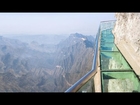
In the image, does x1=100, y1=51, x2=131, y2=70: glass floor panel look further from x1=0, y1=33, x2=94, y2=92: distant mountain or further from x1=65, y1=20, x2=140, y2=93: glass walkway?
x1=0, y1=33, x2=94, y2=92: distant mountain

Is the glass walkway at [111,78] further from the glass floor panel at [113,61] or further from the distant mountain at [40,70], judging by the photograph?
the distant mountain at [40,70]

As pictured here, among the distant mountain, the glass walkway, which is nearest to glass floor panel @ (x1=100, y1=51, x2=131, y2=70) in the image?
the glass walkway

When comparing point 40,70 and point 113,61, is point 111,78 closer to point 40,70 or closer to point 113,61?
point 113,61

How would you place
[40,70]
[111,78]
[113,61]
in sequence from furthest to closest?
[40,70] → [113,61] → [111,78]

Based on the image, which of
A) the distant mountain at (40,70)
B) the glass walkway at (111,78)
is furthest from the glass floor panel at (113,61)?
the distant mountain at (40,70)

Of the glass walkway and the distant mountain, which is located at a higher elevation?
the glass walkway

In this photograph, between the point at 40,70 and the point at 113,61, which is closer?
the point at 113,61

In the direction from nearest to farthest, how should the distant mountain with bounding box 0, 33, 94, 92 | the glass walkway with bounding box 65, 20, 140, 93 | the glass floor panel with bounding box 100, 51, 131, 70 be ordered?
1. the glass walkway with bounding box 65, 20, 140, 93
2. the glass floor panel with bounding box 100, 51, 131, 70
3. the distant mountain with bounding box 0, 33, 94, 92

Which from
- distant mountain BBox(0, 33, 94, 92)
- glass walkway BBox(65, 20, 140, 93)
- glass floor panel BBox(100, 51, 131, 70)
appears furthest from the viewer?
distant mountain BBox(0, 33, 94, 92)

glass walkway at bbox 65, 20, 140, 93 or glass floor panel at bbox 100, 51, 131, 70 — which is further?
glass floor panel at bbox 100, 51, 131, 70

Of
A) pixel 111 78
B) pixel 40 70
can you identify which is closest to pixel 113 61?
pixel 111 78

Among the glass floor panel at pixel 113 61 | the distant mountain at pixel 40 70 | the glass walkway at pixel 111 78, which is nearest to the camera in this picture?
the glass walkway at pixel 111 78
